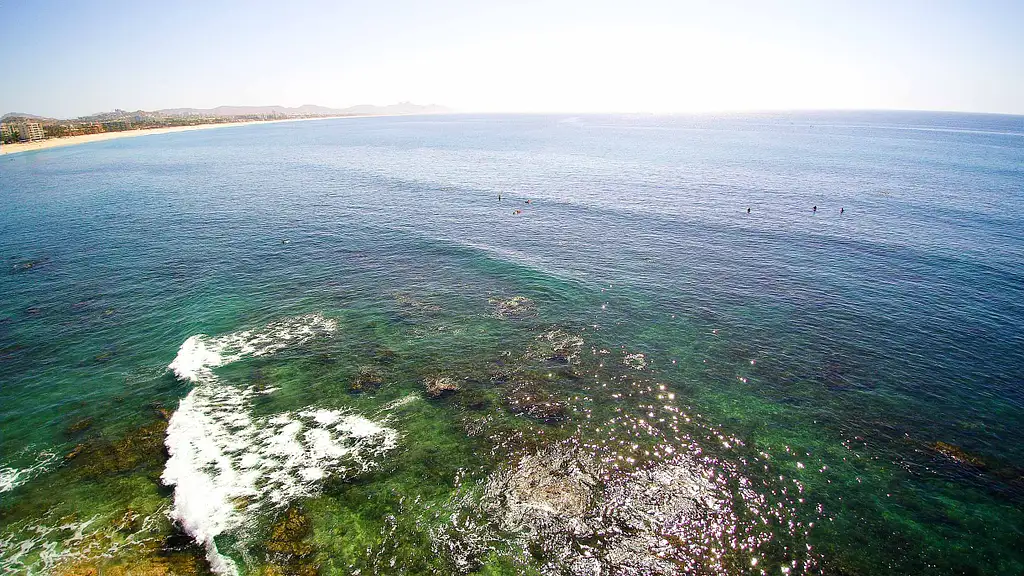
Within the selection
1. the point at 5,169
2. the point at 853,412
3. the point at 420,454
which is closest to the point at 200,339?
the point at 420,454

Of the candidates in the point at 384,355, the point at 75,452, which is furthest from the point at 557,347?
the point at 75,452

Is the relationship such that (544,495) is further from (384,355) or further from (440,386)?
(384,355)

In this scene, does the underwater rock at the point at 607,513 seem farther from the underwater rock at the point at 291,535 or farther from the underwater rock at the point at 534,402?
the underwater rock at the point at 291,535

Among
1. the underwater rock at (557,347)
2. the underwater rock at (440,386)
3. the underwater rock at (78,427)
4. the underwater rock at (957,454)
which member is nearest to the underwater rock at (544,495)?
the underwater rock at (440,386)

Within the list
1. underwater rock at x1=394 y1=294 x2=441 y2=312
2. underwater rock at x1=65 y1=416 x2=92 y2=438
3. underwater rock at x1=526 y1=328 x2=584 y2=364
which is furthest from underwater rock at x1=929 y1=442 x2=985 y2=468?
underwater rock at x1=65 y1=416 x2=92 y2=438

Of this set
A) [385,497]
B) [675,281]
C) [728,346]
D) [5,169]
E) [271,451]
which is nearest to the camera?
[385,497]

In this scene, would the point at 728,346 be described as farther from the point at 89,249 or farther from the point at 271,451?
the point at 89,249

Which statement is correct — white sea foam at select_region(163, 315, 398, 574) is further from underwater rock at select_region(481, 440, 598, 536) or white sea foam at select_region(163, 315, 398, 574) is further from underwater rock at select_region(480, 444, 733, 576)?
underwater rock at select_region(480, 444, 733, 576)
